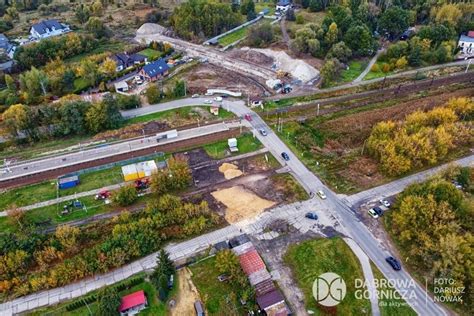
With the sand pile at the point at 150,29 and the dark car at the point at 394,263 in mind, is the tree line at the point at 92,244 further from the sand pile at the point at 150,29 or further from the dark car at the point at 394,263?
the sand pile at the point at 150,29

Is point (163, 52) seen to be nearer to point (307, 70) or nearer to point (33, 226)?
point (307, 70)

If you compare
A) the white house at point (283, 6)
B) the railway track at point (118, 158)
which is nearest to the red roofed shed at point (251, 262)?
the railway track at point (118, 158)

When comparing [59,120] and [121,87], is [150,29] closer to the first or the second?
[121,87]

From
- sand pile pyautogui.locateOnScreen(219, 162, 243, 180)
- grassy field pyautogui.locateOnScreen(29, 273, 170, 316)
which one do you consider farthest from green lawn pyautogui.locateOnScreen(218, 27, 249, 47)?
grassy field pyautogui.locateOnScreen(29, 273, 170, 316)

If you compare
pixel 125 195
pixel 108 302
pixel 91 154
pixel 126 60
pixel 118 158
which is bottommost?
pixel 108 302

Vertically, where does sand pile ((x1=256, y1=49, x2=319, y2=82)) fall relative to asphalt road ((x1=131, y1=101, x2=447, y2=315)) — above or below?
above

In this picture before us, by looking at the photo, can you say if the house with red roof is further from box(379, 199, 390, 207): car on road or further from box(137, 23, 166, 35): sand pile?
box(137, 23, 166, 35): sand pile

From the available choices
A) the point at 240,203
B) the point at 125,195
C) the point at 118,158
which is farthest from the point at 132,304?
the point at 118,158
